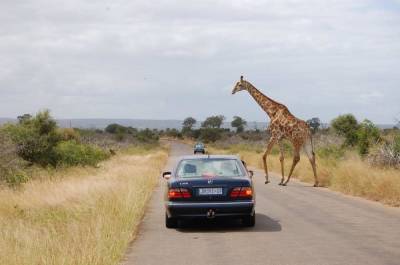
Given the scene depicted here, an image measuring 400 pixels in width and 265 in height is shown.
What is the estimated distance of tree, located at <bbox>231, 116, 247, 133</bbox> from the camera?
15370cm

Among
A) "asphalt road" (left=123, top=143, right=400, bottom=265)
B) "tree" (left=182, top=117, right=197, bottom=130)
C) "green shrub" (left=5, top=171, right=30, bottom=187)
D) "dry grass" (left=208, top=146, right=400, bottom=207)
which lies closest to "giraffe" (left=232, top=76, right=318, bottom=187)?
"dry grass" (left=208, top=146, right=400, bottom=207)

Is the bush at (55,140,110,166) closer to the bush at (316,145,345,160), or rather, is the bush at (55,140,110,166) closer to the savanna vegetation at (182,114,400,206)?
the savanna vegetation at (182,114,400,206)

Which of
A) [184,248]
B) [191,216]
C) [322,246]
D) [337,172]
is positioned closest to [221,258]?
[184,248]

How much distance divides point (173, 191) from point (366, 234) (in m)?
3.53

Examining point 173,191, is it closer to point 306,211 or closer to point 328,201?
point 306,211

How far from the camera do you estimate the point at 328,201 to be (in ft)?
61.5

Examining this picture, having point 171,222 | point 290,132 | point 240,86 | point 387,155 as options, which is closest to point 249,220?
point 171,222

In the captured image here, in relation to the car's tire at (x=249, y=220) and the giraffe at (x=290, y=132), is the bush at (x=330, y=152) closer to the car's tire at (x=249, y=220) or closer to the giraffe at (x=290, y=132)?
the giraffe at (x=290, y=132)

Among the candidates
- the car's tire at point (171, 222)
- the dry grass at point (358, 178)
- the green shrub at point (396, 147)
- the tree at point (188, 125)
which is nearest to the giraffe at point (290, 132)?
the dry grass at point (358, 178)

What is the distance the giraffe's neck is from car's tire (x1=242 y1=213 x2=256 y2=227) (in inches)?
468

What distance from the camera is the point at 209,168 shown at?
45.6ft

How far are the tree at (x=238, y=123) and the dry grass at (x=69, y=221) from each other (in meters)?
127

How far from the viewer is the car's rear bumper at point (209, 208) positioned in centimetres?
1292

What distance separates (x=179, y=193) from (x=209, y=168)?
3.65ft
